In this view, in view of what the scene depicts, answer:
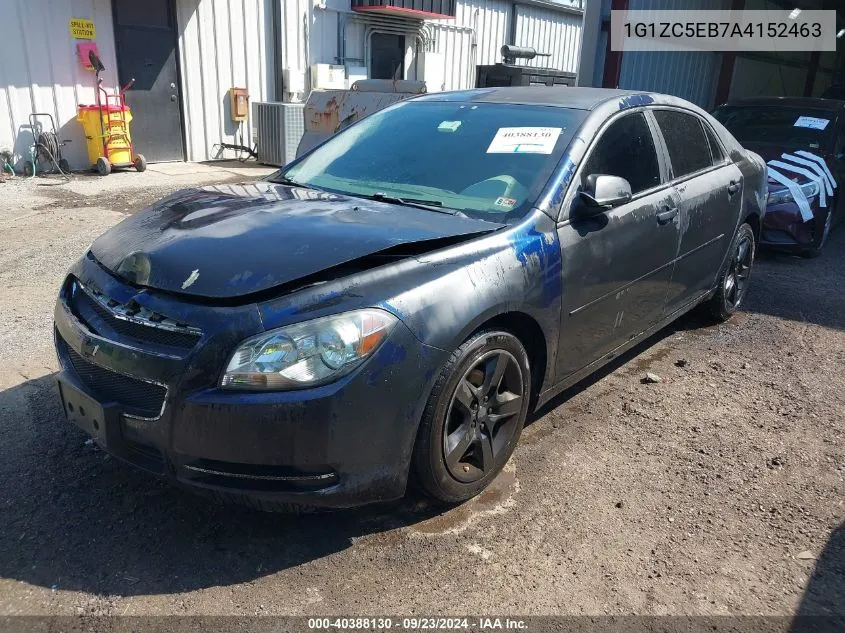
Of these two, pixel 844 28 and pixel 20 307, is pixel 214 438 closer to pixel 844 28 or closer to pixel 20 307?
pixel 20 307

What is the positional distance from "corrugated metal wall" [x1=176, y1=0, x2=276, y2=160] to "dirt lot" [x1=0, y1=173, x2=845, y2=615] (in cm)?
871

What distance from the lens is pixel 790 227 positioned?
6816 millimetres

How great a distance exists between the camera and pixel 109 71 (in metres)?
10.6

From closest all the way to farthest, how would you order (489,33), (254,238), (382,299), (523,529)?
(382,299)
(254,238)
(523,529)
(489,33)

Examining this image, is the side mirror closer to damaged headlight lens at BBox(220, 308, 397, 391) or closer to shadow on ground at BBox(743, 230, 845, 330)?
damaged headlight lens at BBox(220, 308, 397, 391)

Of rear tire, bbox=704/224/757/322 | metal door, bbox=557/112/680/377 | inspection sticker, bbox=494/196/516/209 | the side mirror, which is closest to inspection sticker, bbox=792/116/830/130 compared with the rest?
rear tire, bbox=704/224/757/322

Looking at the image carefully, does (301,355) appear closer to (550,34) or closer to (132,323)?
(132,323)

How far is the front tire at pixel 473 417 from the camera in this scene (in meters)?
2.53

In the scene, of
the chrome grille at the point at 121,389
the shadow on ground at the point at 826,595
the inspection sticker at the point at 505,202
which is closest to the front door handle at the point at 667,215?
the inspection sticker at the point at 505,202

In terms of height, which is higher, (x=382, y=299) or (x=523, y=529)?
(x=382, y=299)

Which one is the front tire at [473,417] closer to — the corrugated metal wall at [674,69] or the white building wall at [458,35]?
the white building wall at [458,35]

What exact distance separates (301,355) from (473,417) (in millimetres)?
853

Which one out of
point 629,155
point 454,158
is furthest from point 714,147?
point 454,158

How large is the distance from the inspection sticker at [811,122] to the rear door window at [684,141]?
159 inches
